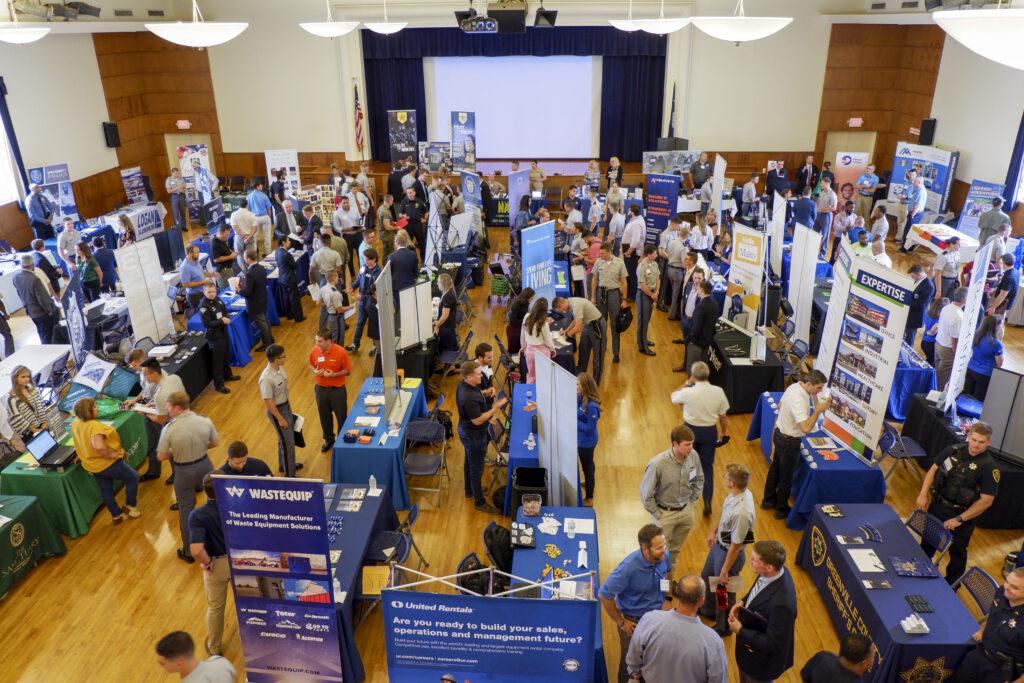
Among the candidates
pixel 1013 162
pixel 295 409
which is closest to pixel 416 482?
pixel 295 409

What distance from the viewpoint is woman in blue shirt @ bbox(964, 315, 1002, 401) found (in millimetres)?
7332

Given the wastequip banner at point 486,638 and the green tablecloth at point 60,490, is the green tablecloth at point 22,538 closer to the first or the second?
the green tablecloth at point 60,490

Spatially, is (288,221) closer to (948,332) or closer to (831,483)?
(831,483)

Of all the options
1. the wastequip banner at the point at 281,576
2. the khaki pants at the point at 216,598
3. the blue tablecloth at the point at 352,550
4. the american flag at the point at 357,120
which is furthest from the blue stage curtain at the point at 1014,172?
the american flag at the point at 357,120

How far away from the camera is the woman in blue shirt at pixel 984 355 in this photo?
24.1 feet

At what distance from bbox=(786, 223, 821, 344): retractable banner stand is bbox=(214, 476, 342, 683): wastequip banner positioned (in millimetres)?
6975

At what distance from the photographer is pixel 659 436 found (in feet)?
25.9

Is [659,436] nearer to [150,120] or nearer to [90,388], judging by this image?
[90,388]

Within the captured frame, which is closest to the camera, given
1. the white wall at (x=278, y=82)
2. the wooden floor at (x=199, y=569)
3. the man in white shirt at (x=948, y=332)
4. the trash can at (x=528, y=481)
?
the wooden floor at (x=199, y=569)

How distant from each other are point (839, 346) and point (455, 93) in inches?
611

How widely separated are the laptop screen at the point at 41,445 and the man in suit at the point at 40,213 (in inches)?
344

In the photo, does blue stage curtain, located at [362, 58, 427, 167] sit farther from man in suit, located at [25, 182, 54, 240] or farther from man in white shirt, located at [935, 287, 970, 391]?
man in white shirt, located at [935, 287, 970, 391]

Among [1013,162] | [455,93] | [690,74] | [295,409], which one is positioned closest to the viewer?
[295,409]

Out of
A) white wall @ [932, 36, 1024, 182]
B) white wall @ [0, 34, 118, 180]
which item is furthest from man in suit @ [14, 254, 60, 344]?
white wall @ [932, 36, 1024, 182]
